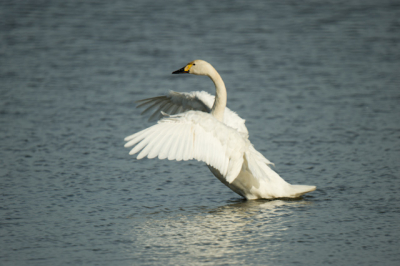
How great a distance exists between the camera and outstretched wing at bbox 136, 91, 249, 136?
27.9ft

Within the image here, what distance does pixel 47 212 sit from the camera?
7105 millimetres

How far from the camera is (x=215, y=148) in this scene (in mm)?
6906

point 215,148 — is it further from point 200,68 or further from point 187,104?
point 187,104

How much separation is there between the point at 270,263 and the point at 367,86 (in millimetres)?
7875

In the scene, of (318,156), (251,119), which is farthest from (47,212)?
(251,119)

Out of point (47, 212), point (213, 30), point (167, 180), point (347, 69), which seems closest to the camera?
point (47, 212)

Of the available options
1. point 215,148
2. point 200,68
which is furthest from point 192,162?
point 215,148

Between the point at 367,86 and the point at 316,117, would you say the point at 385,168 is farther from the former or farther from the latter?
the point at 367,86

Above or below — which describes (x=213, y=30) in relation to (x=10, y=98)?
above

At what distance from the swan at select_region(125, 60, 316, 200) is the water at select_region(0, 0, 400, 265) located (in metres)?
0.22

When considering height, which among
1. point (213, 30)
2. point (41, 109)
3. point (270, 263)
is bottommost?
point (270, 263)

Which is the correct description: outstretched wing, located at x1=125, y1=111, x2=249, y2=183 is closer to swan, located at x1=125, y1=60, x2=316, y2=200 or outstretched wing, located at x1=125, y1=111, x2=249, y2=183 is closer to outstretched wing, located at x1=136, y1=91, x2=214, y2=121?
swan, located at x1=125, y1=60, x2=316, y2=200

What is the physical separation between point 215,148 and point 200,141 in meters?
0.19

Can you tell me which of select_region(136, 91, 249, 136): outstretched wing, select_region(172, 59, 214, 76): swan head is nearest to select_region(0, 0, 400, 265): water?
select_region(136, 91, 249, 136): outstretched wing
